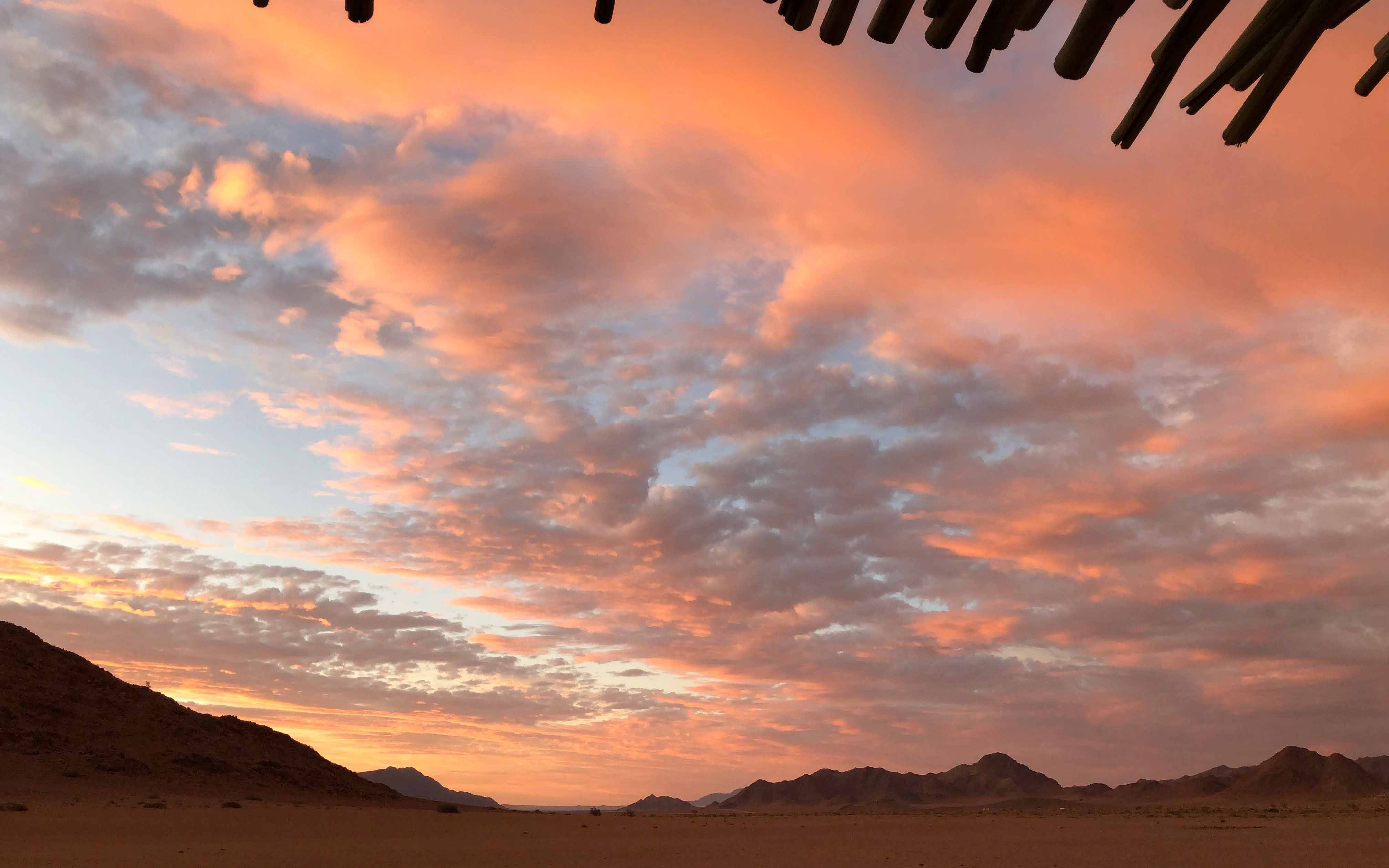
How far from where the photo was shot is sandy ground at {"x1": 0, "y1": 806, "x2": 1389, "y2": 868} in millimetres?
31812

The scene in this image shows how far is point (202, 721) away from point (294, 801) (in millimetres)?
16526

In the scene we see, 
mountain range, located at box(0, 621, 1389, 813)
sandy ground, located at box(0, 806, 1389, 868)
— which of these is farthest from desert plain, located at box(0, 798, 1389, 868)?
mountain range, located at box(0, 621, 1389, 813)

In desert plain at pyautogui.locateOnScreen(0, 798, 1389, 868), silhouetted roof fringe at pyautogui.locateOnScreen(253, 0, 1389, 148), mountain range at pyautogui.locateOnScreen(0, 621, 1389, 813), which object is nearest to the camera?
silhouetted roof fringe at pyautogui.locateOnScreen(253, 0, 1389, 148)

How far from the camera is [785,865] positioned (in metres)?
32.0

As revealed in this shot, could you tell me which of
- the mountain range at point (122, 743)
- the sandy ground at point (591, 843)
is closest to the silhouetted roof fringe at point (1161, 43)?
the sandy ground at point (591, 843)

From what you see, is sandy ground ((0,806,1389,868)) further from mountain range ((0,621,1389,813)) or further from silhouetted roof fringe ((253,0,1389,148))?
silhouetted roof fringe ((253,0,1389,148))

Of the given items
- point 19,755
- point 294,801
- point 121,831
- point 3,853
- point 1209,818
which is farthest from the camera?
point 1209,818

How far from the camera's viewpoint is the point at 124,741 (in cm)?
6488

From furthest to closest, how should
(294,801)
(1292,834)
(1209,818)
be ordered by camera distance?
(1209,818) → (294,801) → (1292,834)

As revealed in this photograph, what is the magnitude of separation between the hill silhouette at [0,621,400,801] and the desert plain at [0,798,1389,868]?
8.41m

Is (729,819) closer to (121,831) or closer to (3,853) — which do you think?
(121,831)

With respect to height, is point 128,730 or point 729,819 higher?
point 128,730

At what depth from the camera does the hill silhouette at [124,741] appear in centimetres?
5812

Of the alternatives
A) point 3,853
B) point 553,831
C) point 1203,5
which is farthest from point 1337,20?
point 553,831
